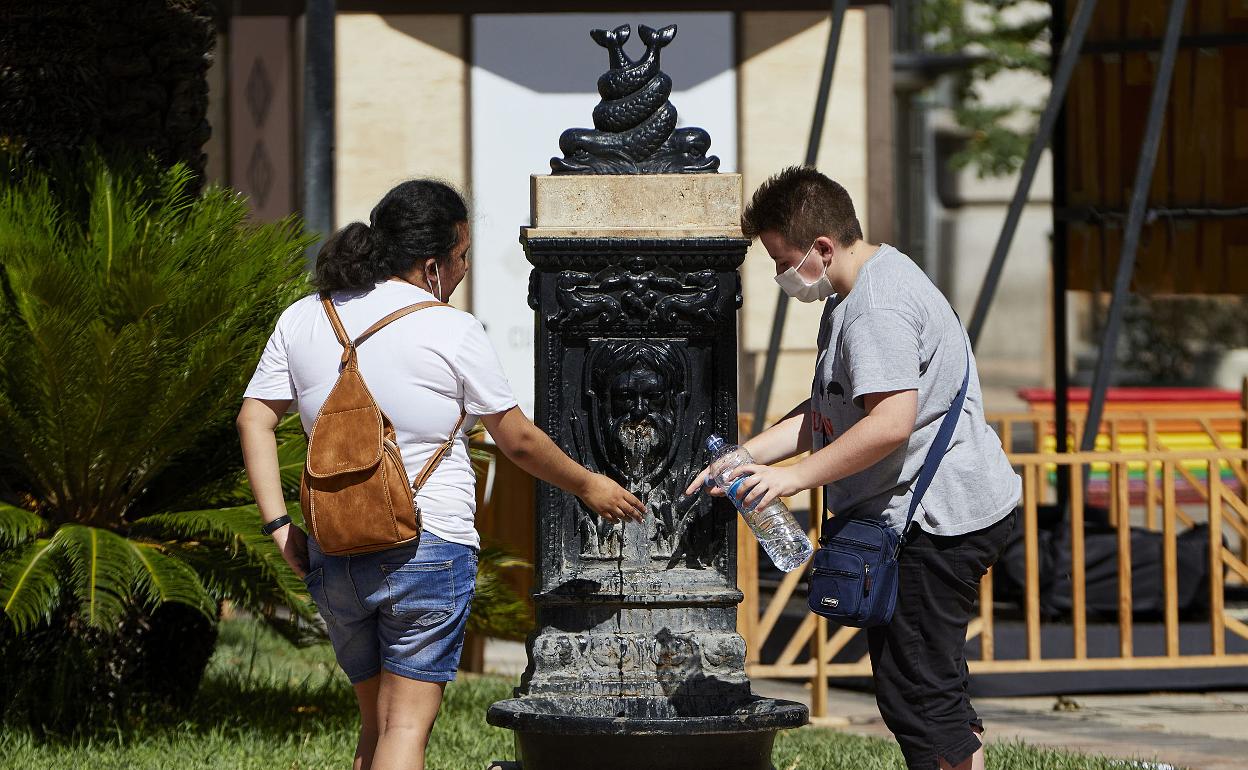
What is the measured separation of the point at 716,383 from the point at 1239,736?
3.12 meters

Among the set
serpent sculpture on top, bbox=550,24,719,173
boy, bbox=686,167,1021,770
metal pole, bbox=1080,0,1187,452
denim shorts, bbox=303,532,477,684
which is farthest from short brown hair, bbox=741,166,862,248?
metal pole, bbox=1080,0,1187,452

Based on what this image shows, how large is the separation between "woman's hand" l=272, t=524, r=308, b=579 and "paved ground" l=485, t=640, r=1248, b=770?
10.1ft

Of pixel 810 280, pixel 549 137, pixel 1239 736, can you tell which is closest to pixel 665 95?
pixel 810 280

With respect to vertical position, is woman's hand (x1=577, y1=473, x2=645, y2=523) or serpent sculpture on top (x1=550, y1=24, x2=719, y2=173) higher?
serpent sculpture on top (x1=550, y1=24, x2=719, y2=173)

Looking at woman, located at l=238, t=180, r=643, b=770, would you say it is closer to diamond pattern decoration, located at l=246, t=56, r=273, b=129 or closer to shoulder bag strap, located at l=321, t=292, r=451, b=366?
shoulder bag strap, located at l=321, t=292, r=451, b=366

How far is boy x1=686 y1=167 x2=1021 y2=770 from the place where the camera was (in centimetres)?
398

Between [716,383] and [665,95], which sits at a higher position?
[665,95]

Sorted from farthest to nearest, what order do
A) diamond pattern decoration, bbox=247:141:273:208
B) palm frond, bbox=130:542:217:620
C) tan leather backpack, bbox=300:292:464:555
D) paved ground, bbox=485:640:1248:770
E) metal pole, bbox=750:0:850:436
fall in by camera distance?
diamond pattern decoration, bbox=247:141:273:208
metal pole, bbox=750:0:850:436
paved ground, bbox=485:640:1248:770
palm frond, bbox=130:542:217:620
tan leather backpack, bbox=300:292:464:555

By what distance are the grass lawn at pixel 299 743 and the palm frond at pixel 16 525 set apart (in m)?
0.68

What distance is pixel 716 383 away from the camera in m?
4.55

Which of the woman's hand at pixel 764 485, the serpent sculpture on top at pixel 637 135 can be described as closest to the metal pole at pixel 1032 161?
the serpent sculpture on top at pixel 637 135

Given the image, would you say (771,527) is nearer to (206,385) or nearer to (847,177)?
(206,385)

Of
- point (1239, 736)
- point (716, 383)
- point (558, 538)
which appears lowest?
point (1239, 736)

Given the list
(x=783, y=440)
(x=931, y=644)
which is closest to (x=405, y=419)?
(x=783, y=440)
